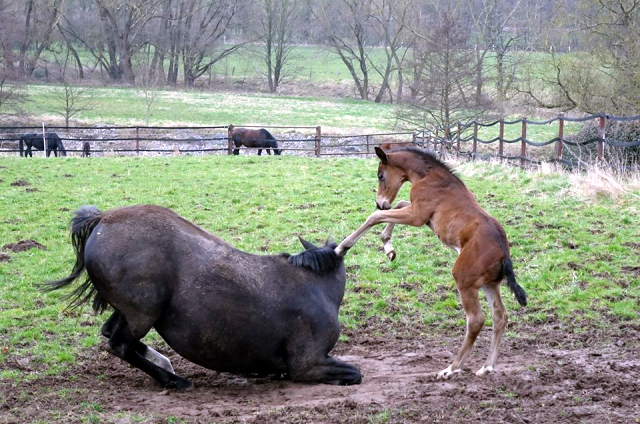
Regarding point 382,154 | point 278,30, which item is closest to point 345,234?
point 382,154

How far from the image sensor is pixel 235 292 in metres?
5.61

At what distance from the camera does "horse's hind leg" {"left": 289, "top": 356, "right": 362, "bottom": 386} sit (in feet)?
18.4

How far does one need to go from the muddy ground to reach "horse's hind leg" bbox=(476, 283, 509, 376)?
11 cm

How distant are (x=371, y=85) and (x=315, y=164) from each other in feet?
151

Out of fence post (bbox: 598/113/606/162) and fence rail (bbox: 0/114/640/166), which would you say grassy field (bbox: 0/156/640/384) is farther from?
fence rail (bbox: 0/114/640/166)

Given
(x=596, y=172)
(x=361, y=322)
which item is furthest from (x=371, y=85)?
(x=361, y=322)

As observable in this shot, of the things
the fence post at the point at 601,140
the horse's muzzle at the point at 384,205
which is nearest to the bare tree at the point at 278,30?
the fence post at the point at 601,140

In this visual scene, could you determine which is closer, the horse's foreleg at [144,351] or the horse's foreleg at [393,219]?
the horse's foreleg at [144,351]

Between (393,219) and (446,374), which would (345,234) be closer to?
(393,219)

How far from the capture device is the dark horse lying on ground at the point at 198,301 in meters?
5.46

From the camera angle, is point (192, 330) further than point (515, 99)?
No

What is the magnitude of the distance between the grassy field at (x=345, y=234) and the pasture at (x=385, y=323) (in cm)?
3

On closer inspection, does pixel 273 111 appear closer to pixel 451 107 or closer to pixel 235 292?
pixel 451 107

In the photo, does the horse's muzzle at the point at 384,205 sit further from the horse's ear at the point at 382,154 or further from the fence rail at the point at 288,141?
the fence rail at the point at 288,141
